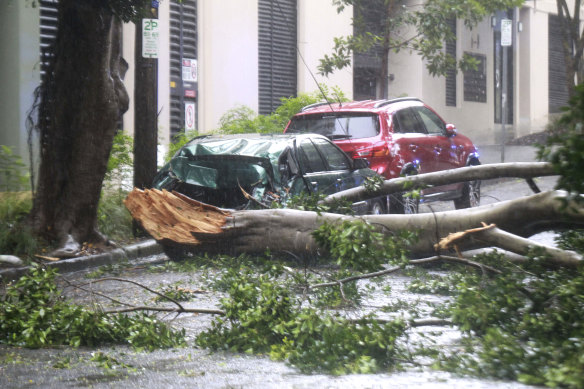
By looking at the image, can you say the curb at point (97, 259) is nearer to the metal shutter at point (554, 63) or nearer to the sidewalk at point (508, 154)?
the sidewalk at point (508, 154)

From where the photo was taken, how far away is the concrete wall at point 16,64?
14609 mm

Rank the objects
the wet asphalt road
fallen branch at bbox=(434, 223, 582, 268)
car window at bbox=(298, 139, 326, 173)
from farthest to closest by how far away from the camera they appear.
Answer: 1. car window at bbox=(298, 139, 326, 173)
2. fallen branch at bbox=(434, 223, 582, 268)
3. the wet asphalt road

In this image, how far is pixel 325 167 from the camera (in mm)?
11094

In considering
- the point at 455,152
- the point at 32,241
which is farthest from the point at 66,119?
the point at 455,152

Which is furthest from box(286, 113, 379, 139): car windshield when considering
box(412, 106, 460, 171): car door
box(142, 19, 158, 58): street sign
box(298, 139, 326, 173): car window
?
box(142, 19, 158, 58): street sign

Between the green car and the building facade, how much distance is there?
4.44 meters

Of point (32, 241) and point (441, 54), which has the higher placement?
point (441, 54)

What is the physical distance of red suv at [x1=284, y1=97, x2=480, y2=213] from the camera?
40.1 feet

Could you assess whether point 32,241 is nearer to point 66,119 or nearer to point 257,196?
point 66,119

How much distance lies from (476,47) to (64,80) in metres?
14.4

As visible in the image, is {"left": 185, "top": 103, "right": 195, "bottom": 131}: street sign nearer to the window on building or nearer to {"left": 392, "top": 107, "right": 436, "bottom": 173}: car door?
{"left": 392, "top": 107, "right": 436, "bottom": 173}: car door

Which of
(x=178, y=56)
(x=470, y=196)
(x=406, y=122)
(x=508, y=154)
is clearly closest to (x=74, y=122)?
(x=406, y=122)

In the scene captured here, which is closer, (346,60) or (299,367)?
(299,367)

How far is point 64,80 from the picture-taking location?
10.5m
